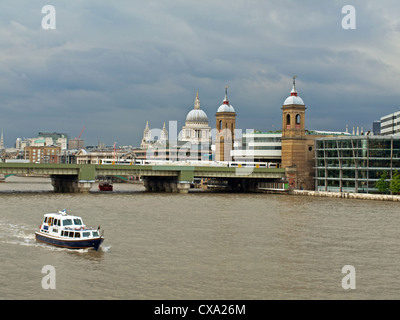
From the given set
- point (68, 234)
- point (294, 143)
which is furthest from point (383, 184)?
point (68, 234)

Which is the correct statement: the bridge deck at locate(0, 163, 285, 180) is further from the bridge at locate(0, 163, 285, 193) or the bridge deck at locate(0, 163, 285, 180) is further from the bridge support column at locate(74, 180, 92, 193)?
the bridge support column at locate(74, 180, 92, 193)

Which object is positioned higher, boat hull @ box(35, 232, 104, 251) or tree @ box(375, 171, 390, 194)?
tree @ box(375, 171, 390, 194)

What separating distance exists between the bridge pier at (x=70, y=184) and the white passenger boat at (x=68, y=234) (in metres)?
76.8

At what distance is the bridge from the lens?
128 m

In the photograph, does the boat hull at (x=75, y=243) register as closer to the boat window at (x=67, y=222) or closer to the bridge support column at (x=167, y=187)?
the boat window at (x=67, y=222)

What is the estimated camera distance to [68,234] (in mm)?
52156

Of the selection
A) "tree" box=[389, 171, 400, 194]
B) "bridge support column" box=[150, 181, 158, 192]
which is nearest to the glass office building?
"tree" box=[389, 171, 400, 194]

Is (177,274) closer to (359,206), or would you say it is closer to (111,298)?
(111,298)

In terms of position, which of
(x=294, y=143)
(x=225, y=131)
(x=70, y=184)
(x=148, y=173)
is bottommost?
(x=70, y=184)

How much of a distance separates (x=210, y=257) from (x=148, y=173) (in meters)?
87.8

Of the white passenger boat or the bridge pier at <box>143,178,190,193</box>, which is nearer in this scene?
the white passenger boat

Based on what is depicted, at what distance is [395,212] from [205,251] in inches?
1827

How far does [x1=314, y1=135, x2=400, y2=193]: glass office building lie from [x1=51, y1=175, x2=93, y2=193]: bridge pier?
5232 centimetres

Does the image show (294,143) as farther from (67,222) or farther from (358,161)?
(67,222)
